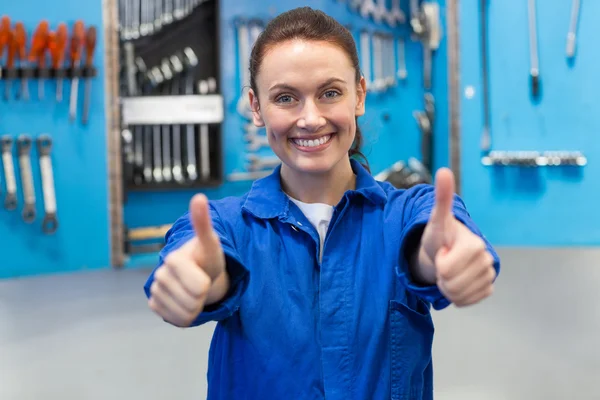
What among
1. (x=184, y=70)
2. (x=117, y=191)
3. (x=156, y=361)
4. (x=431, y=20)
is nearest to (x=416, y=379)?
(x=156, y=361)

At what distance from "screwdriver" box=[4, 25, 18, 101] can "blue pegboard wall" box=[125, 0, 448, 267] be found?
101 centimetres

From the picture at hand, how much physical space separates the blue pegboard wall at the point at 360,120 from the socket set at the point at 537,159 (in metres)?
0.39

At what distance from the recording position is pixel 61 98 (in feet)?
12.3

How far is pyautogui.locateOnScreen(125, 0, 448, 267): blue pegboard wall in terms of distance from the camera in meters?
4.32

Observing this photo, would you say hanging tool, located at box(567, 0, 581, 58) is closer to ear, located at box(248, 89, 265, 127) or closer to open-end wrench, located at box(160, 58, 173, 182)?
open-end wrench, located at box(160, 58, 173, 182)

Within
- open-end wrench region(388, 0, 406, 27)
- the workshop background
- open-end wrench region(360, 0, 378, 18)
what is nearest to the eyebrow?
the workshop background

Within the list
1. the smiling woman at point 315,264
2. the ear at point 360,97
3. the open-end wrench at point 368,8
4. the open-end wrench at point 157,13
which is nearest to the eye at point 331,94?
the smiling woman at point 315,264

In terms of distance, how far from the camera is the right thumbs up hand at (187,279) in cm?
88

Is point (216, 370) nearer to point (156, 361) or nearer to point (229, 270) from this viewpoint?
point (229, 270)

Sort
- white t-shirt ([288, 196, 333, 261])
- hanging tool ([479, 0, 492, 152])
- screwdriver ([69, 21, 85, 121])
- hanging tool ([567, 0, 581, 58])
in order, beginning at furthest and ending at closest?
hanging tool ([479, 0, 492, 152]) → hanging tool ([567, 0, 581, 58]) → screwdriver ([69, 21, 85, 121]) → white t-shirt ([288, 196, 333, 261])

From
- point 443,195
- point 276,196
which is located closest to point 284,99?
point 276,196

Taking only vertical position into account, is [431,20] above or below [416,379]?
above

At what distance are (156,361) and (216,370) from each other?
145 centimetres

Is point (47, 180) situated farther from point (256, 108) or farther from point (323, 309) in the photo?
point (323, 309)
